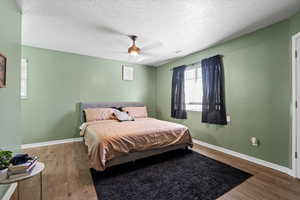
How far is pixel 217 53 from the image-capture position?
119 inches

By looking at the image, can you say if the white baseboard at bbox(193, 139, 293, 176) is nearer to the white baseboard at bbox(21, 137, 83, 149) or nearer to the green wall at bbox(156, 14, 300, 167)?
the green wall at bbox(156, 14, 300, 167)

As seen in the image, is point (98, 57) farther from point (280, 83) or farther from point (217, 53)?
point (280, 83)

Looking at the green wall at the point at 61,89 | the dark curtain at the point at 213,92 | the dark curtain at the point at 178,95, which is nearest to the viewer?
the dark curtain at the point at 213,92

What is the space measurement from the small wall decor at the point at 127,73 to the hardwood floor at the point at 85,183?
271cm

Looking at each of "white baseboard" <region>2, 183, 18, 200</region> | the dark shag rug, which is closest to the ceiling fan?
the dark shag rug

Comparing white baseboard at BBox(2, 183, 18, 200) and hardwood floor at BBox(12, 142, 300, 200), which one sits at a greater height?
white baseboard at BBox(2, 183, 18, 200)

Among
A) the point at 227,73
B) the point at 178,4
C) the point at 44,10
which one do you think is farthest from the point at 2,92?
the point at 227,73

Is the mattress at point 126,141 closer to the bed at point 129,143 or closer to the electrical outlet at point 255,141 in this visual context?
the bed at point 129,143

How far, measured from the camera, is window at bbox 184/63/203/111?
3.49m

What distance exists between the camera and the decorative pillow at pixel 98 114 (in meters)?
3.38

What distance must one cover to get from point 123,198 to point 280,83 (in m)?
2.87

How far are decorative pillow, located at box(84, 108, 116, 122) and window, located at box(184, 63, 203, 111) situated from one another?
2.23 meters

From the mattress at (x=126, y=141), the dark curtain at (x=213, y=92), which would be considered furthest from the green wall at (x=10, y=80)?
the dark curtain at (x=213, y=92)

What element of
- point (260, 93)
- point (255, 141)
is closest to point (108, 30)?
point (260, 93)
